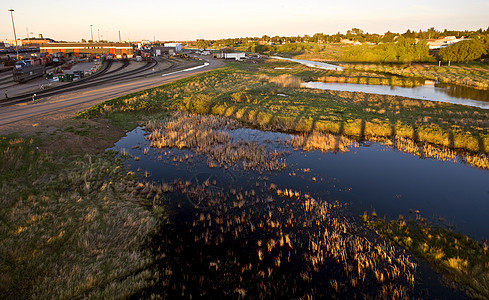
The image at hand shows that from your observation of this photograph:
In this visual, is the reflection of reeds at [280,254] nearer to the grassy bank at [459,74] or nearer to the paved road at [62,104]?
the paved road at [62,104]

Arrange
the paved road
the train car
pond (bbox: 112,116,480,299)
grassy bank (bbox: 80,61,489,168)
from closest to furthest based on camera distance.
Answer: pond (bbox: 112,116,480,299)
grassy bank (bbox: 80,61,489,168)
the paved road
the train car

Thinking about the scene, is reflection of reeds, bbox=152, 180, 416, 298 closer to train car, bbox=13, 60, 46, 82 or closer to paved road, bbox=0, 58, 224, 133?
paved road, bbox=0, 58, 224, 133

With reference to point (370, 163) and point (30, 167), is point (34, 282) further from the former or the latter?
point (370, 163)

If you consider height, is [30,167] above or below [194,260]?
above

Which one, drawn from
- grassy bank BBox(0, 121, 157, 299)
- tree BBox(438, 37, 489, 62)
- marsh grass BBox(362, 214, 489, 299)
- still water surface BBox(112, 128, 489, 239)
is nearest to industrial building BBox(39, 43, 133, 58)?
still water surface BBox(112, 128, 489, 239)

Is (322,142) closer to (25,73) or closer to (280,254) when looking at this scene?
(280,254)

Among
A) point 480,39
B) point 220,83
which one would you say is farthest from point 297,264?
point 480,39
